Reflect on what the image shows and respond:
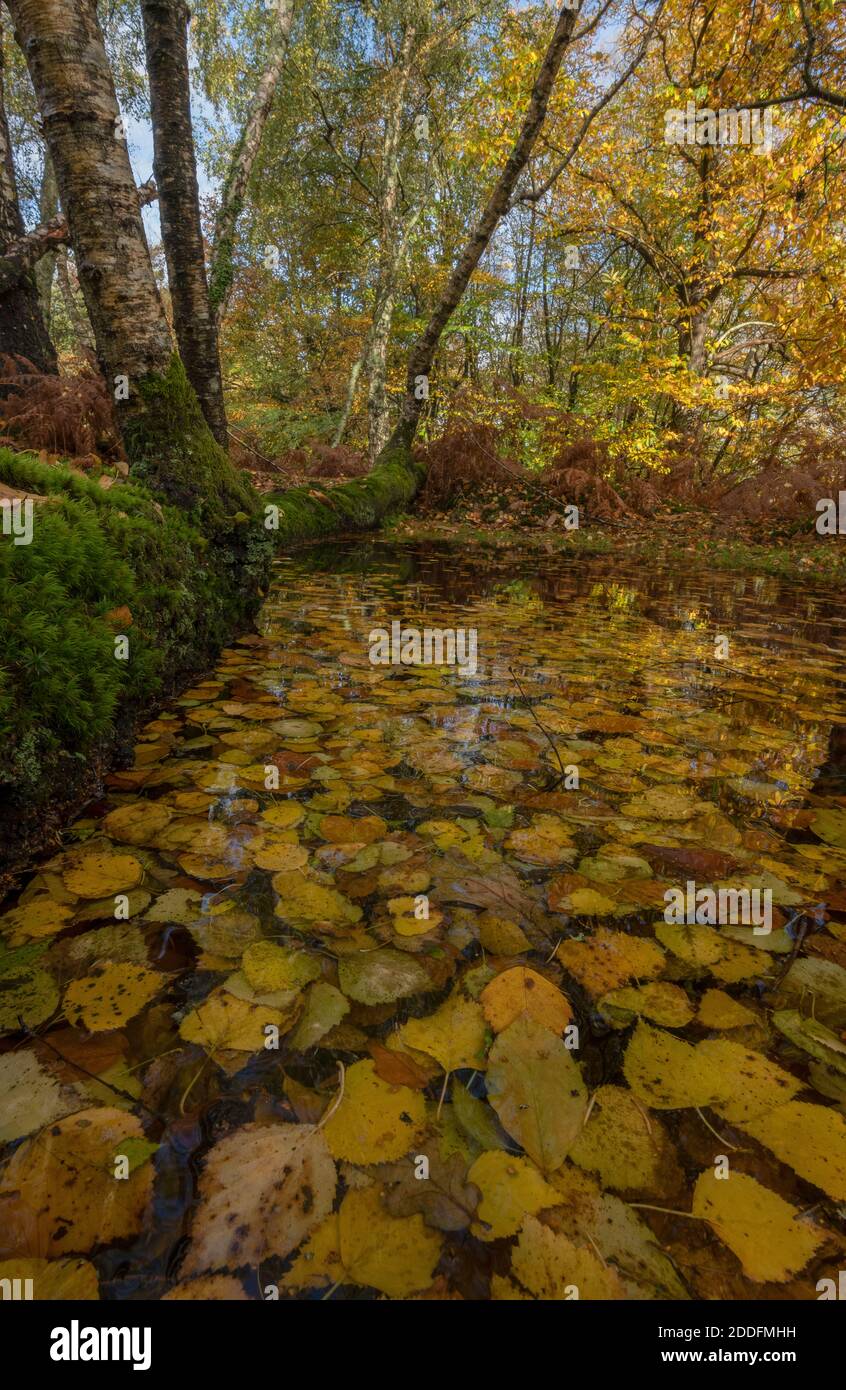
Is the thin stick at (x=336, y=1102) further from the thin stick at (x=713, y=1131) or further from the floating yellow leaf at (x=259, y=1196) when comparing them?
the thin stick at (x=713, y=1131)

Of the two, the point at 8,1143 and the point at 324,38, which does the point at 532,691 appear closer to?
the point at 8,1143

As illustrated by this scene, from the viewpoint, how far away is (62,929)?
3.94ft

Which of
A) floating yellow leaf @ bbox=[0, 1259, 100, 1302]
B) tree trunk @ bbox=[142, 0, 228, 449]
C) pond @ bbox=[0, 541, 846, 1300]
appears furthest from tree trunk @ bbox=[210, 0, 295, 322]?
floating yellow leaf @ bbox=[0, 1259, 100, 1302]

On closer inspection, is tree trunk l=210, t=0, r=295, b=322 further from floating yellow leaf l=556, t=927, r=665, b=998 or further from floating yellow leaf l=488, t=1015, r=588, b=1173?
floating yellow leaf l=488, t=1015, r=588, b=1173

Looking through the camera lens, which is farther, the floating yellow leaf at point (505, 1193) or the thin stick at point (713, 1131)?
the thin stick at point (713, 1131)

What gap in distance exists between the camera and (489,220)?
6.69m

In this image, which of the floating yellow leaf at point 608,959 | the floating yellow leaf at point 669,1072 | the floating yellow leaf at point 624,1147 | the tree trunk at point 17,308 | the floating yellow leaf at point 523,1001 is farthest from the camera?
the tree trunk at point 17,308

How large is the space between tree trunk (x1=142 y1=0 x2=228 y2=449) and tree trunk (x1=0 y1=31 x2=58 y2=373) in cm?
184

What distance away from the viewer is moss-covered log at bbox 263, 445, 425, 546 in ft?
21.0

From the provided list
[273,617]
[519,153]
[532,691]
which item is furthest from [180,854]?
[519,153]

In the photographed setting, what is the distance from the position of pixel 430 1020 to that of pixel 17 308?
6.49 meters

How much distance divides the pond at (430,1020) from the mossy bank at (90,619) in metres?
0.16

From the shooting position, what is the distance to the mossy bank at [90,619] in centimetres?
143

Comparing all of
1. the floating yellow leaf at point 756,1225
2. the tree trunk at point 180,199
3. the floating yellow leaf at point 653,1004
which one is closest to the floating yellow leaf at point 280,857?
the floating yellow leaf at point 653,1004
